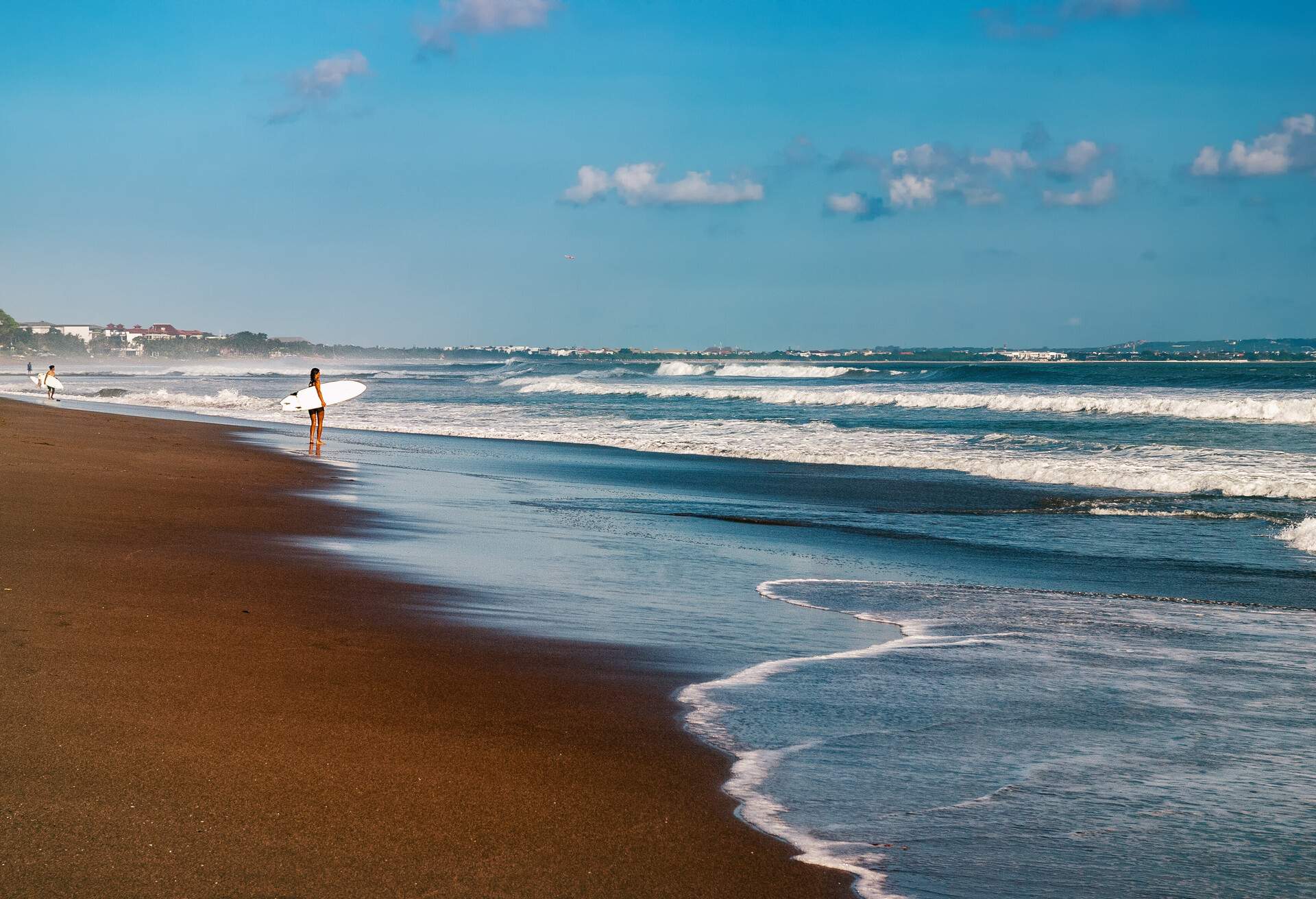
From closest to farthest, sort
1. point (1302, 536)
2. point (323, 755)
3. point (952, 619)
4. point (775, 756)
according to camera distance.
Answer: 1. point (323, 755)
2. point (775, 756)
3. point (952, 619)
4. point (1302, 536)

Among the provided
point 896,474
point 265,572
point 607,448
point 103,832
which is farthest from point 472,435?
point 103,832

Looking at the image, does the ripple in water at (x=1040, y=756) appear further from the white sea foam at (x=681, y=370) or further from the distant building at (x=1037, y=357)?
the distant building at (x=1037, y=357)

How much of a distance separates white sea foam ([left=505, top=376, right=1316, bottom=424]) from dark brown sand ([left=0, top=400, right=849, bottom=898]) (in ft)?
87.3

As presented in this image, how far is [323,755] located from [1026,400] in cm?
3520

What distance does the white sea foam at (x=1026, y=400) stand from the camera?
28.7 m

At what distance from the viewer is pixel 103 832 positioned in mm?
3119

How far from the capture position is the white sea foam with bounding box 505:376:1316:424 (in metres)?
28.7

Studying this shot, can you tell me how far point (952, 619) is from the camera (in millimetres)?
7406

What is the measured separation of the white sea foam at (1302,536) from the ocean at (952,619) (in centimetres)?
5

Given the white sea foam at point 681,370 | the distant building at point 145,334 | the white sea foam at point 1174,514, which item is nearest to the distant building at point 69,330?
the distant building at point 145,334

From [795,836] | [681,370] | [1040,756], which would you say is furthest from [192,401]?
[681,370]

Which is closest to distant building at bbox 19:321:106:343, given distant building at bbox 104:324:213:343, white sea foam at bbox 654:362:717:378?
distant building at bbox 104:324:213:343

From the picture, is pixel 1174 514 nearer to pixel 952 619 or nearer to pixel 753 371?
pixel 952 619

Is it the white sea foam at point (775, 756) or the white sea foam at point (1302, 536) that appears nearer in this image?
the white sea foam at point (775, 756)
